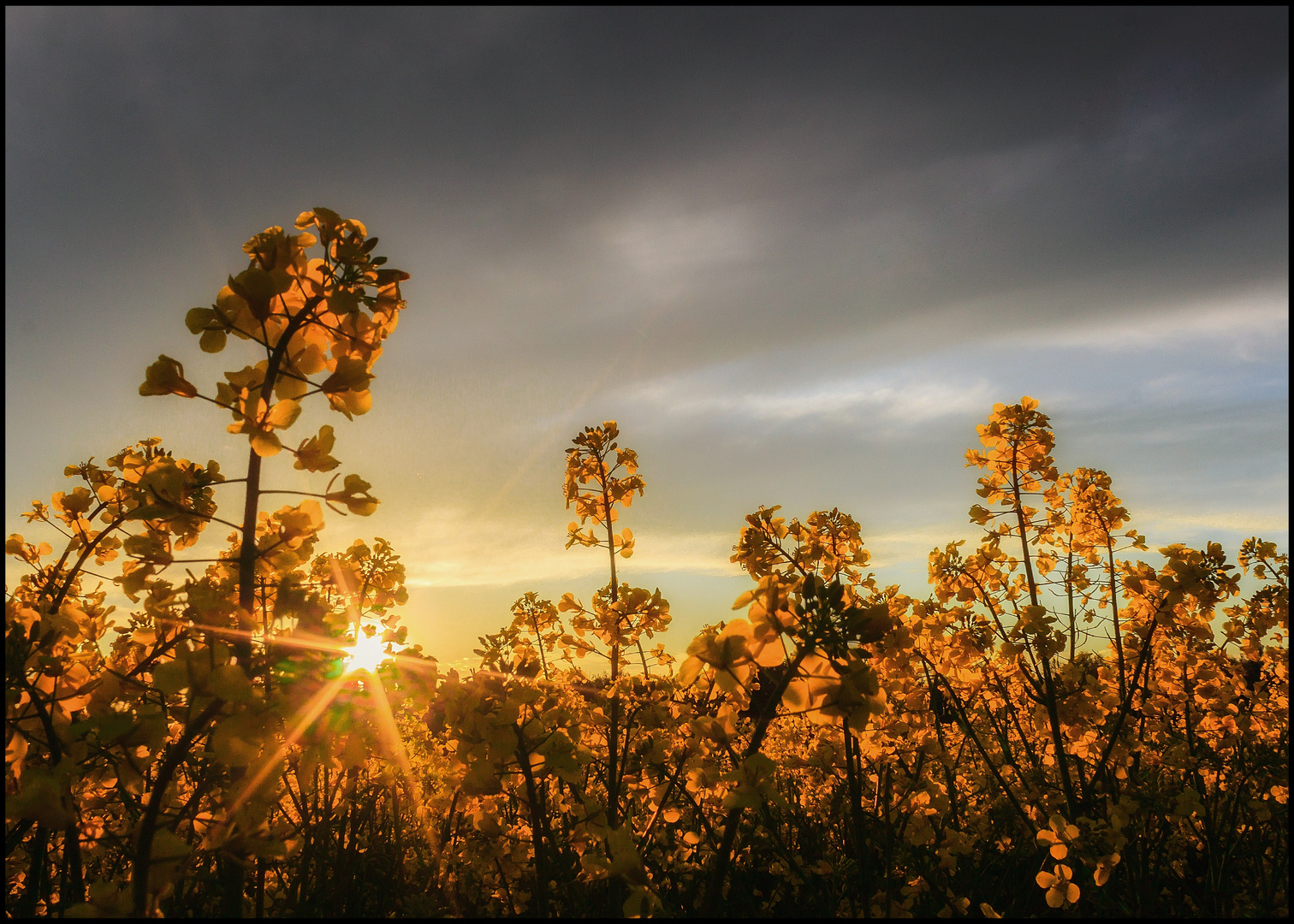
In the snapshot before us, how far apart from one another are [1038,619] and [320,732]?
4052 millimetres

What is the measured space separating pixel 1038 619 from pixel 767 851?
8.82ft

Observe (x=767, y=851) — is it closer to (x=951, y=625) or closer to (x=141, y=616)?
(x=951, y=625)

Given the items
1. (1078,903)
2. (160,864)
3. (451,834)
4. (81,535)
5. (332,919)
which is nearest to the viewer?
(160,864)

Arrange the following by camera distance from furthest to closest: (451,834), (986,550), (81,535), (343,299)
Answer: (451,834) → (986,550) → (81,535) → (343,299)

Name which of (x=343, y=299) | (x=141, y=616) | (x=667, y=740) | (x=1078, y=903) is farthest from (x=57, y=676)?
(x=1078, y=903)

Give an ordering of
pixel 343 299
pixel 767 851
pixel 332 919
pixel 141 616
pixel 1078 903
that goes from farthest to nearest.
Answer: pixel 767 851, pixel 1078 903, pixel 332 919, pixel 141 616, pixel 343 299

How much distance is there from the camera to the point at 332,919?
10.2 ft

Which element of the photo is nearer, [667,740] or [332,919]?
[332,919]

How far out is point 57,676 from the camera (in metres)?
1.97

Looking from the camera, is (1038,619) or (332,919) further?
(1038,619)

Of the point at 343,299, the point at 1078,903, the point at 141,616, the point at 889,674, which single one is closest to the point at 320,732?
the point at 343,299

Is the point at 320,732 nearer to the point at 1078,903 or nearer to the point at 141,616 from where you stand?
the point at 141,616

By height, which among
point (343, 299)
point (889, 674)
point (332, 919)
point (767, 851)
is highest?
point (343, 299)

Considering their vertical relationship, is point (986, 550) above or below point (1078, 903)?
above
